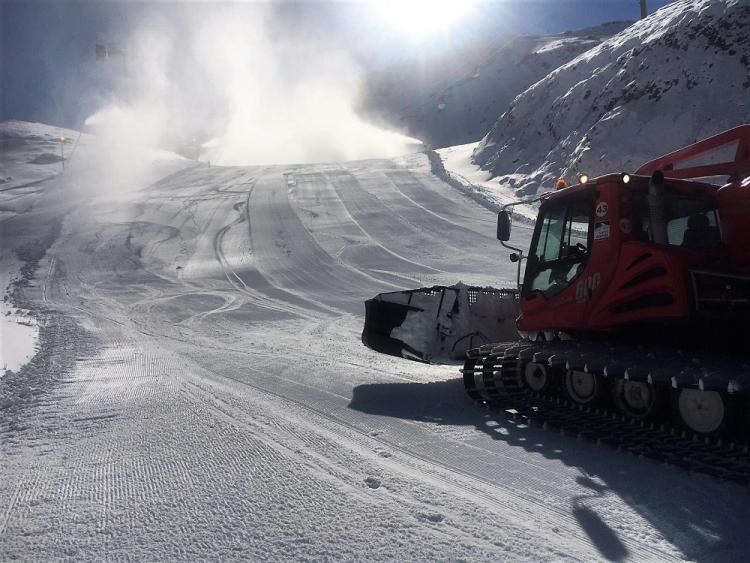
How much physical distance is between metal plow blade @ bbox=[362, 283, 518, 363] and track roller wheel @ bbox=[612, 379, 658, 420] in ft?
8.20

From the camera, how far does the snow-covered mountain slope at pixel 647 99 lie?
2586cm

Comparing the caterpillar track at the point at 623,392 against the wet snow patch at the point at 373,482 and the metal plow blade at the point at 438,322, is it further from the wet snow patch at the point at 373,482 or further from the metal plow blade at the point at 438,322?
the wet snow patch at the point at 373,482

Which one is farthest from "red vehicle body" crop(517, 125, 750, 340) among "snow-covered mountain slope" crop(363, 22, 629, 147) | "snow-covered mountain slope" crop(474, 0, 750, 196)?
"snow-covered mountain slope" crop(363, 22, 629, 147)

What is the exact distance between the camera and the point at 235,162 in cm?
5712

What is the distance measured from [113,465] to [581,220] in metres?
4.55

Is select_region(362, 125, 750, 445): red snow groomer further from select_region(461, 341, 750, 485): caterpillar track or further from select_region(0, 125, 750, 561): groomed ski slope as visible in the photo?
select_region(0, 125, 750, 561): groomed ski slope

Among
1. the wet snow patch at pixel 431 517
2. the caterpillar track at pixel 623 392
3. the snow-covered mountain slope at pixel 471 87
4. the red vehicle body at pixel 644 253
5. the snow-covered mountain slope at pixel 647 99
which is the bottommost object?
the wet snow patch at pixel 431 517

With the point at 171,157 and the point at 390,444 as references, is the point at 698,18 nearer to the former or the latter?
the point at 390,444

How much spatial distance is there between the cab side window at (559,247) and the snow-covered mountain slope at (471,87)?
6785 centimetres

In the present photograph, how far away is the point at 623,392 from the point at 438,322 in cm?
275

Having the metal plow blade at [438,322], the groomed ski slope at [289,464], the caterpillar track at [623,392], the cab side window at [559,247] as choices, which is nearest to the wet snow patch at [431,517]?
the groomed ski slope at [289,464]

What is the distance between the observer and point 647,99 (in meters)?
28.1

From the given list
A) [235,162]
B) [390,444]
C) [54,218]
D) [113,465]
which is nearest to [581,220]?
[390,444]

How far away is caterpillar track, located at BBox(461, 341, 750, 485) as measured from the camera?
412cm
